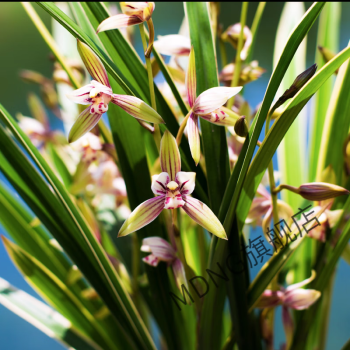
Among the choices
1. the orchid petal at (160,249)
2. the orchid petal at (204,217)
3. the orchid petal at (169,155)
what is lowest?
the orchid petal at (160,249)

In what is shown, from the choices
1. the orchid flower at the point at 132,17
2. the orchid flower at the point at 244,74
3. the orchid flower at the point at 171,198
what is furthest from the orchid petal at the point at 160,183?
the orchid flower at the point at 244,74

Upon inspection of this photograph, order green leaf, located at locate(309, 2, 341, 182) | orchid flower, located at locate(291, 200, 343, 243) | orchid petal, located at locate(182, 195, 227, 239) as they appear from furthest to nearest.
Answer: green leaf, located at locate(309, 2, 341, 182) → orchid flower, located at locate(291, 200, 343, 243) → orchid petal, located at locate(182, 195, 227, 239)

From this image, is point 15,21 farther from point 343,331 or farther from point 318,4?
point 343,331

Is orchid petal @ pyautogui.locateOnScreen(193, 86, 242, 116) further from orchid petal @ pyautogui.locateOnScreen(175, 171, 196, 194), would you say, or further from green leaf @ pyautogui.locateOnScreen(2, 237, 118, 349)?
green leaf @ pyautogui.locateOnScreen(2, 237, 118, 349)

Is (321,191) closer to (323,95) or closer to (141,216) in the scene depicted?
(141,216)

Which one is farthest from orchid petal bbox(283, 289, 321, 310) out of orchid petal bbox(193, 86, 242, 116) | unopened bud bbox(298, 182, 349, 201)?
orchid petal bbox(193, 86, 242, 116)

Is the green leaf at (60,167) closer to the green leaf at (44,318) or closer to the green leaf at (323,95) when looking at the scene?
the green leaf at (44,318)
